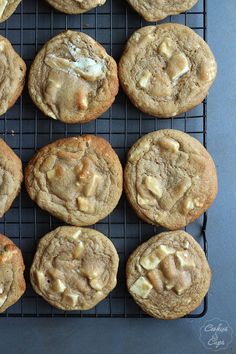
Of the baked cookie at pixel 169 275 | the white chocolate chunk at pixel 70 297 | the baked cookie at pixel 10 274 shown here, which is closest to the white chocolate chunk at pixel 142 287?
the baked cookie at pixel 169 275

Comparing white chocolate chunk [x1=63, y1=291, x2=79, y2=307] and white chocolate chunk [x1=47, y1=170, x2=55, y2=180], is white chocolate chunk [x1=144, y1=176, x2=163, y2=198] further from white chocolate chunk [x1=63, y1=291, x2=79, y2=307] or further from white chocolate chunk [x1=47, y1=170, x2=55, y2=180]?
white chocolate chunk [x1=63, y1=291, x2=79, y2=307]

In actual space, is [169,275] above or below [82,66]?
below

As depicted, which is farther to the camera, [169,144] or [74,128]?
[74,128]

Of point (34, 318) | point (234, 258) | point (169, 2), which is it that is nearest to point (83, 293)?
point (34, 318)

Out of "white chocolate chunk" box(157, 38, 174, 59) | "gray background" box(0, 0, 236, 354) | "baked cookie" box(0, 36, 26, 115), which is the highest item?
"white chocolate chunk" box(157, 38, 174, 59)

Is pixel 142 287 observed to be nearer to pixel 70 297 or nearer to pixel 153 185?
pixel 70 297

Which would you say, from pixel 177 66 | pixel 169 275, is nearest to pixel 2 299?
pixel 169 275

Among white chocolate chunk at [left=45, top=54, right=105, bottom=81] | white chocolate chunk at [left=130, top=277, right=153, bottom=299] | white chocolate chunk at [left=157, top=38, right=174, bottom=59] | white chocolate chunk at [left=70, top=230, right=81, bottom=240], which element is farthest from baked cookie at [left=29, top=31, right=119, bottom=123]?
white chocolate chunk at [left=130, top=277, right=153, bottom=299]
